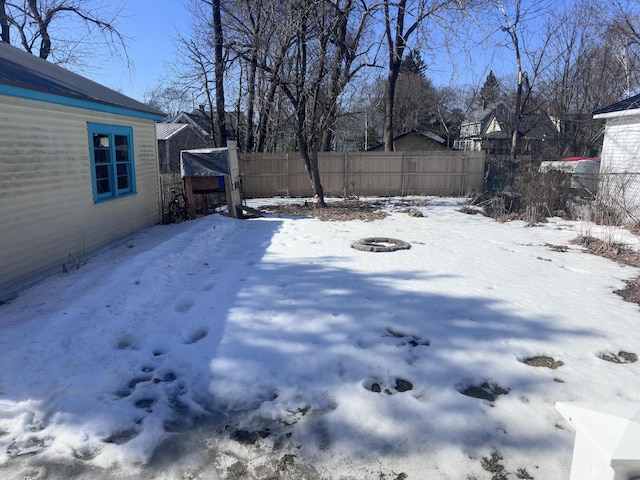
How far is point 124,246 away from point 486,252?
6.52m

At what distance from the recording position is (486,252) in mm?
7664

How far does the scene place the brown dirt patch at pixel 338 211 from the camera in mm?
11945

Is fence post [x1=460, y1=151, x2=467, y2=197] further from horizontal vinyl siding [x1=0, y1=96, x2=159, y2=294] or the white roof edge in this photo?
horizontal vinyl siding [x1=0, y1=96, x2=159, y2=294]

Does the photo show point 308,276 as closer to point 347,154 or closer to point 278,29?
point 278,29

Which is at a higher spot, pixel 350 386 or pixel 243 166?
pixel 243 166

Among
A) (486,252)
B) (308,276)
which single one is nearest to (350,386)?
(308,276)

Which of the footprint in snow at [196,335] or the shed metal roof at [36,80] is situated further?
the shed metal roof at [36,80]

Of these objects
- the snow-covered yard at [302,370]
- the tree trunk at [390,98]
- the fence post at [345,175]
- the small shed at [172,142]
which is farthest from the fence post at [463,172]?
the small shed at [172,142]

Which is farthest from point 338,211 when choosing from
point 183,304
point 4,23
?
point 4,23

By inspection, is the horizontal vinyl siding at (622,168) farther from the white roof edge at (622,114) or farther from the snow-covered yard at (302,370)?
the snow-covered yard at (302,370)

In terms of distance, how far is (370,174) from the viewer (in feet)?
60.4

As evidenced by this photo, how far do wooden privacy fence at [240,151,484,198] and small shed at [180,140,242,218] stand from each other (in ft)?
21.1

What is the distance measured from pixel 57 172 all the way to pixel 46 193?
17.6 inches

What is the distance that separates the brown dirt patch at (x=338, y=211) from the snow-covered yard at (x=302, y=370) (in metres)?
5.75
